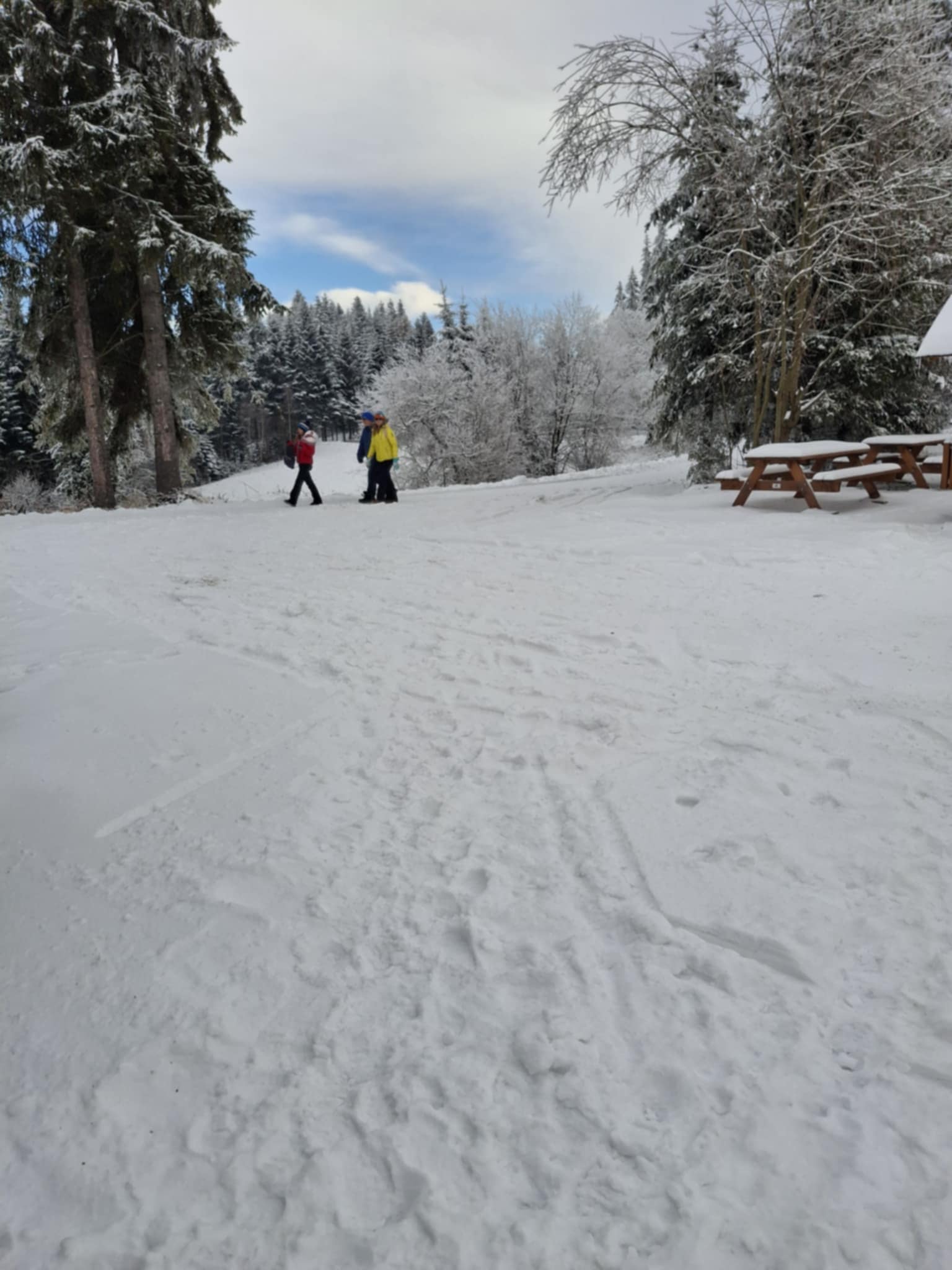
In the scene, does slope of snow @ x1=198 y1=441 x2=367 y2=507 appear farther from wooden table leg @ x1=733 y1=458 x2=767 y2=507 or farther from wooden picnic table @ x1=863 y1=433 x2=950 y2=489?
wooden picnic table @ x1=863 y1=433 x2=950 y2=489

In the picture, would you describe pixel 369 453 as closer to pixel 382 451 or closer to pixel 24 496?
pixel 382 451

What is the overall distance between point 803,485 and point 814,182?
5.20m

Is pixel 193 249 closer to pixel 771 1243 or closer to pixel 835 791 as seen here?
pixel 835 791

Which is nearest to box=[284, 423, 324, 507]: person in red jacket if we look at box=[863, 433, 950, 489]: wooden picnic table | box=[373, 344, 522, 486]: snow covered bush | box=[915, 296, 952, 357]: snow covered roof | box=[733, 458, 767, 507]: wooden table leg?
box=[733, 458, 767, 507]: wooden table leg

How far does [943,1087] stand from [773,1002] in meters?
0.35

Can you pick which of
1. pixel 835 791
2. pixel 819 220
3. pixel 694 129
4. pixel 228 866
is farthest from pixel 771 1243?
pixel 694 129

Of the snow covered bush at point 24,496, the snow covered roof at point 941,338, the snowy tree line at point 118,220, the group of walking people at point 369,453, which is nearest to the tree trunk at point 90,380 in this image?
the snowy tree line at point 118,220

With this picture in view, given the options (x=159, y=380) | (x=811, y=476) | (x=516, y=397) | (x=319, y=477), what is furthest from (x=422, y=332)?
(x=811, y=476)

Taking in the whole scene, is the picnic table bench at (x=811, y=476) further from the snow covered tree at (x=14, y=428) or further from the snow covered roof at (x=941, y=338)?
the snow covered tree at (x=14, y=428)

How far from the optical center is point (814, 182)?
9.80m

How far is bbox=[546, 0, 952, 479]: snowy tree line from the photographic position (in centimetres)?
895

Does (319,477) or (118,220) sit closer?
(118,220)

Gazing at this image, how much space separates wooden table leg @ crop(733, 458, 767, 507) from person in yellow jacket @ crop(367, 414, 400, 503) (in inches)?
230

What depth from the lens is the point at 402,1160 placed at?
1.36 meters
